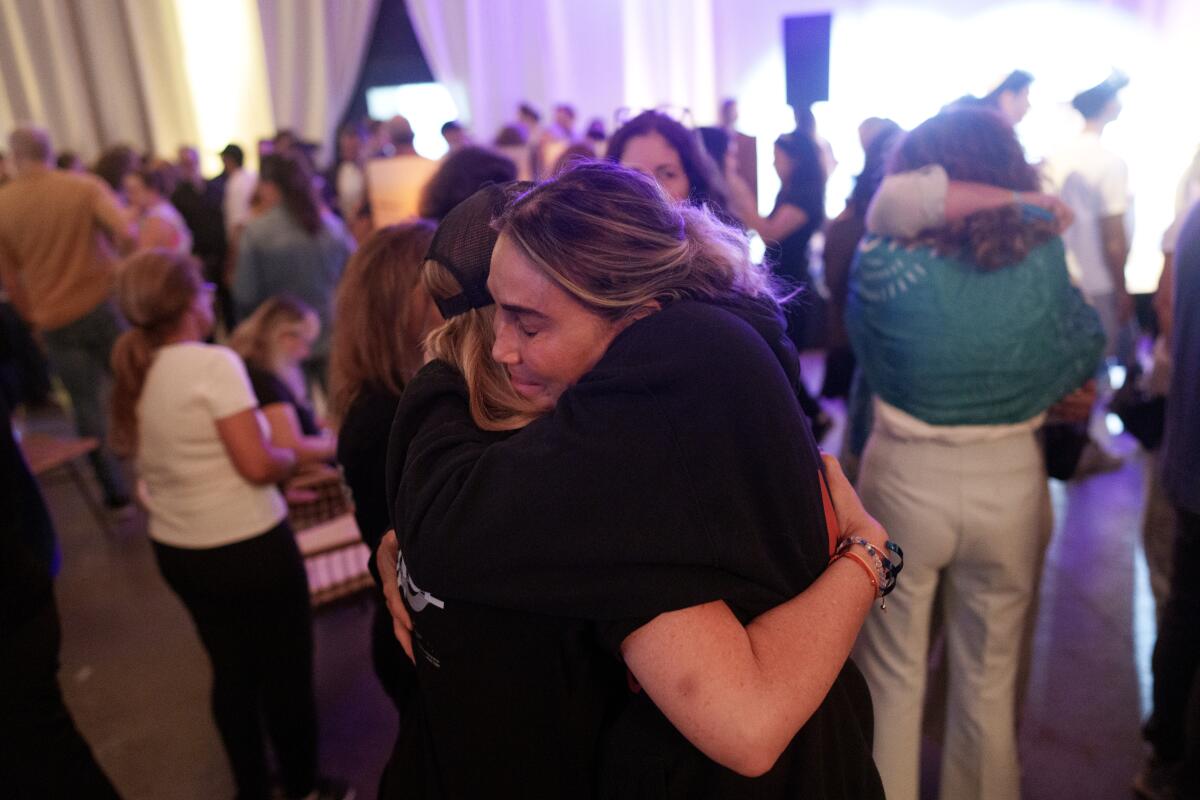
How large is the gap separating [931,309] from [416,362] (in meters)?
0.95

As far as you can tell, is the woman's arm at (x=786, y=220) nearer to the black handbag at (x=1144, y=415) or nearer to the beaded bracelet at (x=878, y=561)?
the black handbag at (x=1144, y=415)

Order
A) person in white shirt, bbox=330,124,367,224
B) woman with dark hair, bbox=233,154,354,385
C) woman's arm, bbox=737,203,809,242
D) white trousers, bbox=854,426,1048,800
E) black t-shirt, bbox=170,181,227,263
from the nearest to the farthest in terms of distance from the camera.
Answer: white trousers, bbox=854,426,1048,800 < woman's arm, bbox=737,203,809,242 < woman with dark hair, bbox=233,154,354,385 < black t-shirt, bbox=170,181,227,263 < person in white shirt, bbox=330,124,367,224

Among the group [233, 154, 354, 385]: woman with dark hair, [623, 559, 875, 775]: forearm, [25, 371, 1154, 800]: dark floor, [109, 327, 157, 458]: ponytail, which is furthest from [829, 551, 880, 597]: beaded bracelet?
[233, 154, 354, 385]: woman with dark hair

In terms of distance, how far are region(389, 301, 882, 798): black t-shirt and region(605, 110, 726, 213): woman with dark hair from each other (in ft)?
4.17

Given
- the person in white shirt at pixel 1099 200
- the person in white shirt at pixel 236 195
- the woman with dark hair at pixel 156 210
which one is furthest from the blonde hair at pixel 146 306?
the person in white shirt at pixel 236 195

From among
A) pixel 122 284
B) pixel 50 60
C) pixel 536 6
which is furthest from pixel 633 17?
pixel 122 284

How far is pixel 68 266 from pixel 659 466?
4281 mm

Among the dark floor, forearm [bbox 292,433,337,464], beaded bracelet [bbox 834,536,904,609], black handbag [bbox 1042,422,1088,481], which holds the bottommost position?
the dark floor

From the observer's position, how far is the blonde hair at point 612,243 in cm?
81

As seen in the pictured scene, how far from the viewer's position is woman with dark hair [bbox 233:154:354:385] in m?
3.92

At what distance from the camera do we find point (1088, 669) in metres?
2.45

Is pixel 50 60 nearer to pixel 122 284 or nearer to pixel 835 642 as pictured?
pixel 122 284

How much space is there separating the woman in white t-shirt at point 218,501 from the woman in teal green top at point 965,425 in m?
1.33

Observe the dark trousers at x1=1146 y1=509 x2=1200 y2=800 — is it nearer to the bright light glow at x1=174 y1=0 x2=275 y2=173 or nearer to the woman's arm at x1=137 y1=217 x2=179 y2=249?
the woman's arm at x1=137 y1=217 x2=179 y2=249
